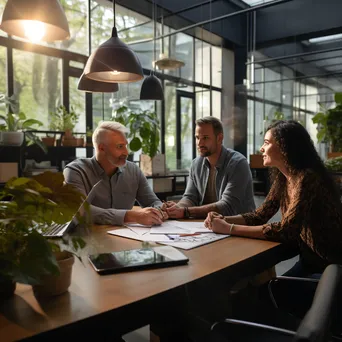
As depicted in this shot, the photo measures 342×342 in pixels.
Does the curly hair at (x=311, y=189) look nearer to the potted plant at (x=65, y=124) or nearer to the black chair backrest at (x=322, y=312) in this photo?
the black chair backrest at (x=322, y=312)

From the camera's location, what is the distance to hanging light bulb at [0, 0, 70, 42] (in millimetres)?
1902

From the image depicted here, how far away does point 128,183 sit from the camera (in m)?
2.78

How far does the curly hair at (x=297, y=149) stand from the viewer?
194cm

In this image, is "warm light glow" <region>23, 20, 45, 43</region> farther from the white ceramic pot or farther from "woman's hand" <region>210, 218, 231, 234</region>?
the white ceramic pot

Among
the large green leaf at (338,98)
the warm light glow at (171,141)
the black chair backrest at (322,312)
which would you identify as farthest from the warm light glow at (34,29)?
the warm light glow at (171,141)

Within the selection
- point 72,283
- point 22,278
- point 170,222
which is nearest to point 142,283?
point 72,283

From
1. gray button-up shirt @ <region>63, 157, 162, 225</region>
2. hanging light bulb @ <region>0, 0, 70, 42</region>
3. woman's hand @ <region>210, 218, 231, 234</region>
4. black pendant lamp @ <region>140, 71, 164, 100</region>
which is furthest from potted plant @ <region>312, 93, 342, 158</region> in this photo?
hanging light bulb @ <region>0, 0, 70, 42</region>

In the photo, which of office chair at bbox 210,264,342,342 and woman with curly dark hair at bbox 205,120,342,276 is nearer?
office chair at bbox 210,264,342,342

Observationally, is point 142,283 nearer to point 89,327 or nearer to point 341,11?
point 89,327

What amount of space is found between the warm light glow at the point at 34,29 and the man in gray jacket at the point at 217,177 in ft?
4.39

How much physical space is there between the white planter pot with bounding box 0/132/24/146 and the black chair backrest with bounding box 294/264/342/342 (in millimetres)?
3763

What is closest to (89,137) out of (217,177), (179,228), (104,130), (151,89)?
(151,89)

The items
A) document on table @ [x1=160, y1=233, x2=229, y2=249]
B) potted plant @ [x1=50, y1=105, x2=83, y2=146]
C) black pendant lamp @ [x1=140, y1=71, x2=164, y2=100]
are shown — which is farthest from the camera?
potted plant @ [x1=50, y1=105, x2=83, y2=146]

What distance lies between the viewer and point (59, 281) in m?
1.04
